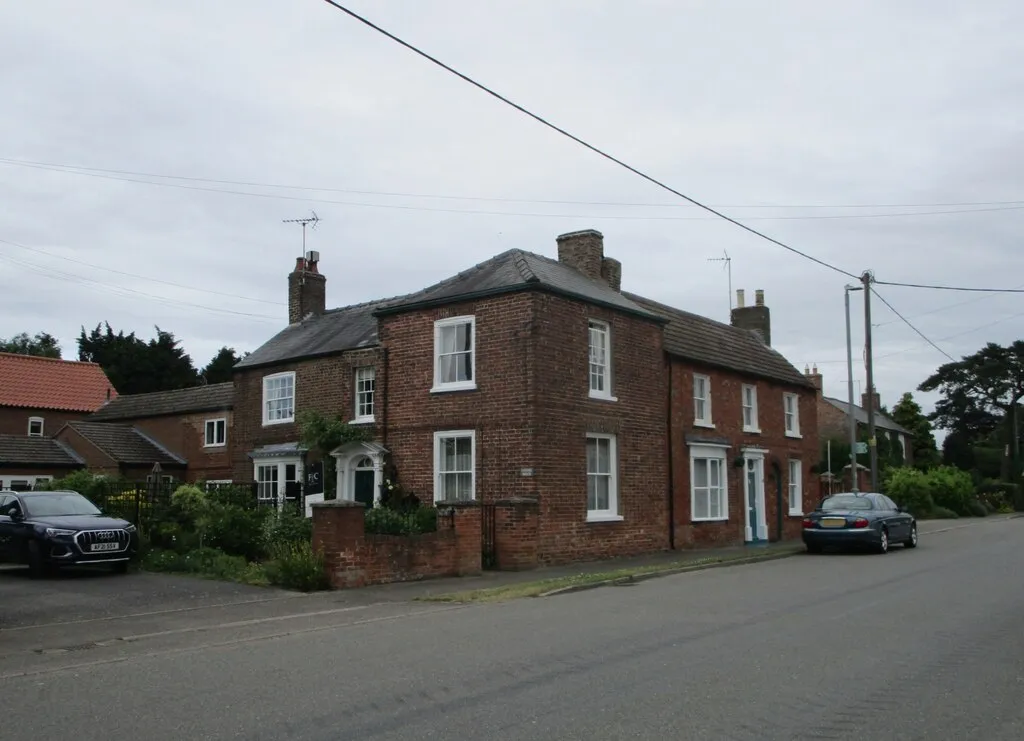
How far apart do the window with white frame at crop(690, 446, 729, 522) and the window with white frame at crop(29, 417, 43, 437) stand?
1285 inches

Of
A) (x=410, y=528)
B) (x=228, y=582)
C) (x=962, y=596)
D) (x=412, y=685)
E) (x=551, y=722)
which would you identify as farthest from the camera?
(x=410, y=528)

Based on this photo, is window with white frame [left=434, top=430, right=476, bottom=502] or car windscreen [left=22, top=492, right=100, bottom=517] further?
window with white frame [left=434, top=430, right=476, bottom=502]

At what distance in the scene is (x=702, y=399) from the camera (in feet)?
84.6

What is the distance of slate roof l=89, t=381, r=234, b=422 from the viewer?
1387 inches

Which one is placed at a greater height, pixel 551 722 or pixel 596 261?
pixel 596 261

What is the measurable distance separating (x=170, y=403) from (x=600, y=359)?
21988 mm

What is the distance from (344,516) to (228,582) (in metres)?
2.38

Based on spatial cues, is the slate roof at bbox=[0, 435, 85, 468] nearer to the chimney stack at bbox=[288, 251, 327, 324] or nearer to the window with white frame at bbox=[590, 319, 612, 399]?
the chimney stack at bbox=[288, 251, 327, 324]

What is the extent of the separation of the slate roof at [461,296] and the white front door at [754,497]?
6195 millimetres

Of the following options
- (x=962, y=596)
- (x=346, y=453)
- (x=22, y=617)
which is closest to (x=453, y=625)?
(x=22, y=617)

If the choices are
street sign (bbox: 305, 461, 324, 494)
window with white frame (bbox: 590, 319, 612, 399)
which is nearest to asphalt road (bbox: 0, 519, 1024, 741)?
window with white frame (bbox: 590, 319, 612, 399)

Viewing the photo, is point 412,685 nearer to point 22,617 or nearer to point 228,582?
point 22,617

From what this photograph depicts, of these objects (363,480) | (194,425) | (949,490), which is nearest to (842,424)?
(949,490)

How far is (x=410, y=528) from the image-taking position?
17.7 meters
